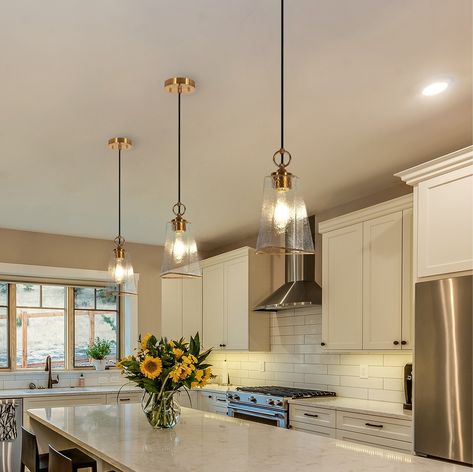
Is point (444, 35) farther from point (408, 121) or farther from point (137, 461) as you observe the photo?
point (137, 461)

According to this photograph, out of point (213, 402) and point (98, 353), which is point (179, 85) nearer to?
point (213, 402)

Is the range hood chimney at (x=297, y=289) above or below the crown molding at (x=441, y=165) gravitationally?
below

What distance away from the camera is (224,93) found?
9.65 feet

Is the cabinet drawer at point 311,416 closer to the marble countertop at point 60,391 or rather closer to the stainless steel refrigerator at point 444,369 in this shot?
the stainless steel refrigerator at point 444,369

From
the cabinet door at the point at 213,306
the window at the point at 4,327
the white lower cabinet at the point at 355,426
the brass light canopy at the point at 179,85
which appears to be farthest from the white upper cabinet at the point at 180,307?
the brass light canopy at the point at 179,85

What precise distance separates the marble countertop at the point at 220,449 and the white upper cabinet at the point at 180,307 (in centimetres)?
354

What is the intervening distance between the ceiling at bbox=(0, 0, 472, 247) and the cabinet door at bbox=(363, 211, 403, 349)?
414mm

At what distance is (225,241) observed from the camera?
23.2ft

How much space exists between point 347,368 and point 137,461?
3161 mm

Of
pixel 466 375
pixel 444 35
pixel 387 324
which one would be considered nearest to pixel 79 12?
pixel 444 35

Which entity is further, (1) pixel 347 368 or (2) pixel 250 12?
(1) pixel 347 368

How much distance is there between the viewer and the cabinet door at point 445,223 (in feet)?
10.5

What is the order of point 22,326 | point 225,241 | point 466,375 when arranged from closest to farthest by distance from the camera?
point 466,375 < point 22,326 < point 225,241

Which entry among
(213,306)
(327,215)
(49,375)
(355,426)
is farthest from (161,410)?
(49,375)
